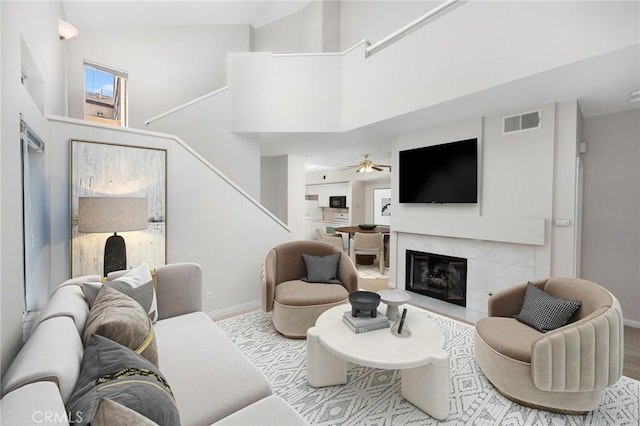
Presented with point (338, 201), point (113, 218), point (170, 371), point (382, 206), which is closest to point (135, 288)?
point (170, 371)

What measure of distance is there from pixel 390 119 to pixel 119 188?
3.25 m

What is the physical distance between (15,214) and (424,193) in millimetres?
4206

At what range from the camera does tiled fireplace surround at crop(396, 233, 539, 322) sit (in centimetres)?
338

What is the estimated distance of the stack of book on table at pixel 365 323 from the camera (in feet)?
6.83

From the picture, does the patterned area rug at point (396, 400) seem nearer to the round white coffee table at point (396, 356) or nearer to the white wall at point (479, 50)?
the round white coffee table at point (396, 356)

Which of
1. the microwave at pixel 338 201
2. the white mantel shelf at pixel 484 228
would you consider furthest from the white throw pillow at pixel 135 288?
the microwave at pixel 338 201

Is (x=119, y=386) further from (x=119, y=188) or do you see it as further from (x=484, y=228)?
(x=484, y=228)

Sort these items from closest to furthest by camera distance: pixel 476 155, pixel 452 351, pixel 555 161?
1. pixel 452 351
2. pixel 555 161
3. pixel 476 155

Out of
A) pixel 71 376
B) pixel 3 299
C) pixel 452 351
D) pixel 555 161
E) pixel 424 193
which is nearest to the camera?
pixel 71 376

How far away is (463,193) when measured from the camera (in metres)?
3.85

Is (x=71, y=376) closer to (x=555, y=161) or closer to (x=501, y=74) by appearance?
(x=501, y=74)

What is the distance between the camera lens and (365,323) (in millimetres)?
2104

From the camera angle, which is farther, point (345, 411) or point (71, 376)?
point (345, 411)

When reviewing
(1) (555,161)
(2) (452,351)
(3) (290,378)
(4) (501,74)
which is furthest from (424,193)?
(3) (290,378)
